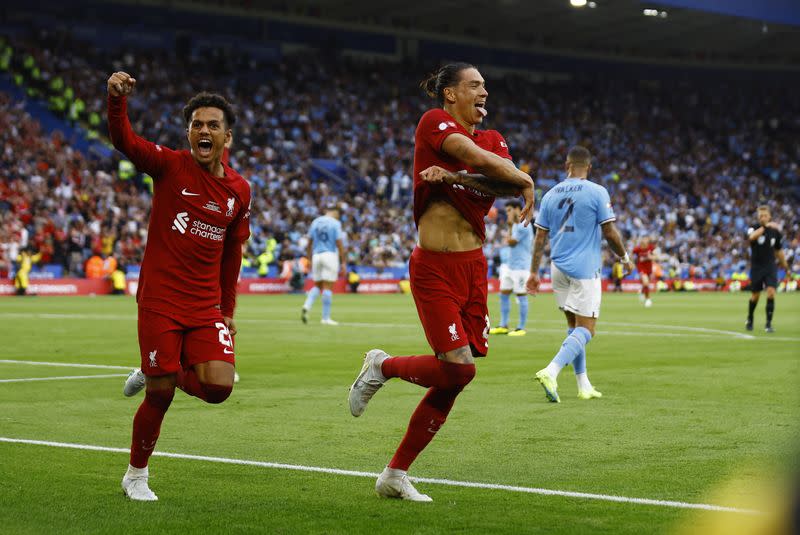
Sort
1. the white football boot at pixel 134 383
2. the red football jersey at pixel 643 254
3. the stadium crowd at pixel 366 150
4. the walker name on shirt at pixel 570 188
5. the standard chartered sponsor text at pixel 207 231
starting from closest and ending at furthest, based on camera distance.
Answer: the standard chartered sponsor text at pixel 207 231, the white football boot at pixel 134 383, the walker name on shirt at pixel 570 188, the red football jersey at pixel 643 254, the stadium crowd at pixel 366 150

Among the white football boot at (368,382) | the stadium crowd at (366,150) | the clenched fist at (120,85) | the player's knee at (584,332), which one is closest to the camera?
the clenched fist at (120,85)

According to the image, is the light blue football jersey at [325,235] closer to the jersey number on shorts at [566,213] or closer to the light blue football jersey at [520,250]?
the light blue football jersey at [520,250]

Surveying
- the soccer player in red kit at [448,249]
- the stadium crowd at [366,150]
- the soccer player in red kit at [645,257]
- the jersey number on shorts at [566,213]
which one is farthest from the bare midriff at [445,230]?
the stadium crowd at [366,150]

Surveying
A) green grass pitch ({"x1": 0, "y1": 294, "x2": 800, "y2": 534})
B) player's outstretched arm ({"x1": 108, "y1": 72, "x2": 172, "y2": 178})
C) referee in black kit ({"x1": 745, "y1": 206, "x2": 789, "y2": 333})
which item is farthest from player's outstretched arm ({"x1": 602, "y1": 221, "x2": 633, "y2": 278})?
referee in black kit ({"x1": 745, "y1": 206, "x2": 789, "y2": 333})

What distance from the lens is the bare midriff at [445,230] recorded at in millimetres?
6414

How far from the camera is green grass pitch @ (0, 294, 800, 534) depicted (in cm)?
571

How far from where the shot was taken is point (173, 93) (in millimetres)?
47062

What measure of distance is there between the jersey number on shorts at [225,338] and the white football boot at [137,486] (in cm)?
78

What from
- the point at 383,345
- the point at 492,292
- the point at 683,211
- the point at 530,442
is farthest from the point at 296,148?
the point at 530,442

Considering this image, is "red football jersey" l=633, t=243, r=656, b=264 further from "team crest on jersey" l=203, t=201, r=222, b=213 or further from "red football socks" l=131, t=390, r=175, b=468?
"red football socks" l=131, t=390, r=175, b=468

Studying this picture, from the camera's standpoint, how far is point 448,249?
21.0 ft

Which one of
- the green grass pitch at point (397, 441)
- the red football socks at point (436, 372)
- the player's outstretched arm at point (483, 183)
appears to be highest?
the player's outstretched arm at point (483, 183)

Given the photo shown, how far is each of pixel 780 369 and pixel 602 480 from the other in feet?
27.5

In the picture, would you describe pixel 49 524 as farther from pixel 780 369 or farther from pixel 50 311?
pixel 50 311
